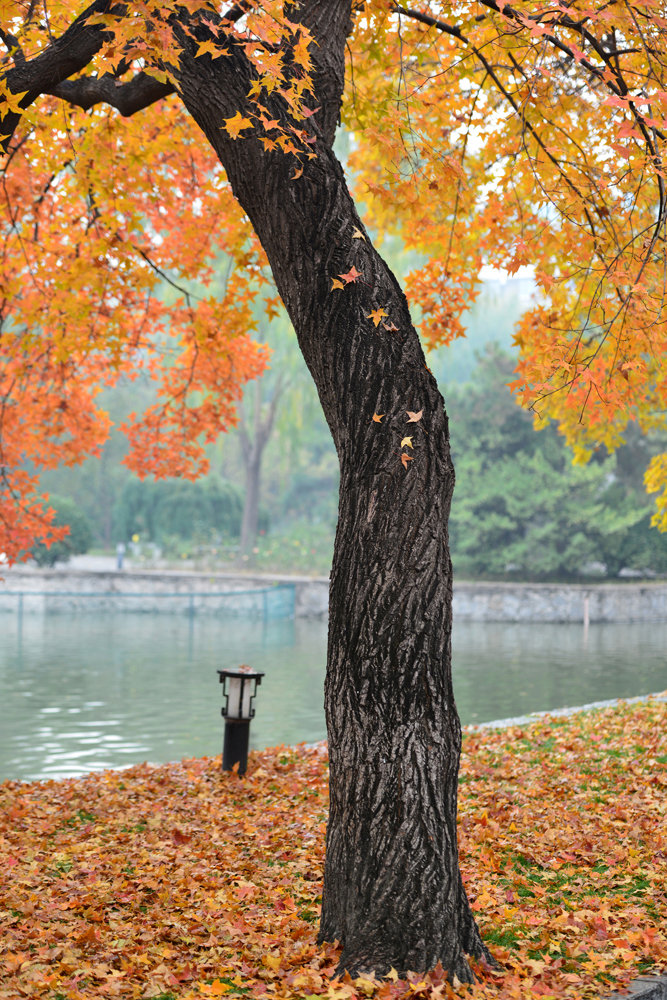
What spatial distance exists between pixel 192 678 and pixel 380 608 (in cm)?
1074

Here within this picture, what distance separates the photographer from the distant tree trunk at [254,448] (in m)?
27.8

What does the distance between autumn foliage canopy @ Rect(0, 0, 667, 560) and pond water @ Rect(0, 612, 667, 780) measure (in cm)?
284

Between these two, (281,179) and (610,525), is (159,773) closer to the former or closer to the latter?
(281,179)

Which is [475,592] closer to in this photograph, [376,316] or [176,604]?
[176,604]

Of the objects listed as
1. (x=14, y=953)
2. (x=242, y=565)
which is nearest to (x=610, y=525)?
(x=242, y=565)

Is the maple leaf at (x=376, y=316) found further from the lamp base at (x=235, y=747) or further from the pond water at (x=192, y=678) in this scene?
the pond water at (x=192, y=678)

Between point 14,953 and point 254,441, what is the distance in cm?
2528

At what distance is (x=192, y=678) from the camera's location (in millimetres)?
13570

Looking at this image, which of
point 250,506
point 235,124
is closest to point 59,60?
point 235,124

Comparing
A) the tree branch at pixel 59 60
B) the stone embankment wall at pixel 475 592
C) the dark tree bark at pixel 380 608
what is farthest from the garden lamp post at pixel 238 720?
the stone embankment wall at pixel 475 592

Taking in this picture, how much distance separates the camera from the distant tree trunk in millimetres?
27750

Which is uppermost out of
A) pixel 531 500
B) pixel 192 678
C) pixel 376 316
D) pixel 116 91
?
pixel 116 91

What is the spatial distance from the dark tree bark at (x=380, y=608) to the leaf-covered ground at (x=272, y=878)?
0.78 feet

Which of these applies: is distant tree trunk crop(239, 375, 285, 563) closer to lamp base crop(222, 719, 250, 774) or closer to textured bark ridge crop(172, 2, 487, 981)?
lamp base crop(222, 719, 250, 774)
